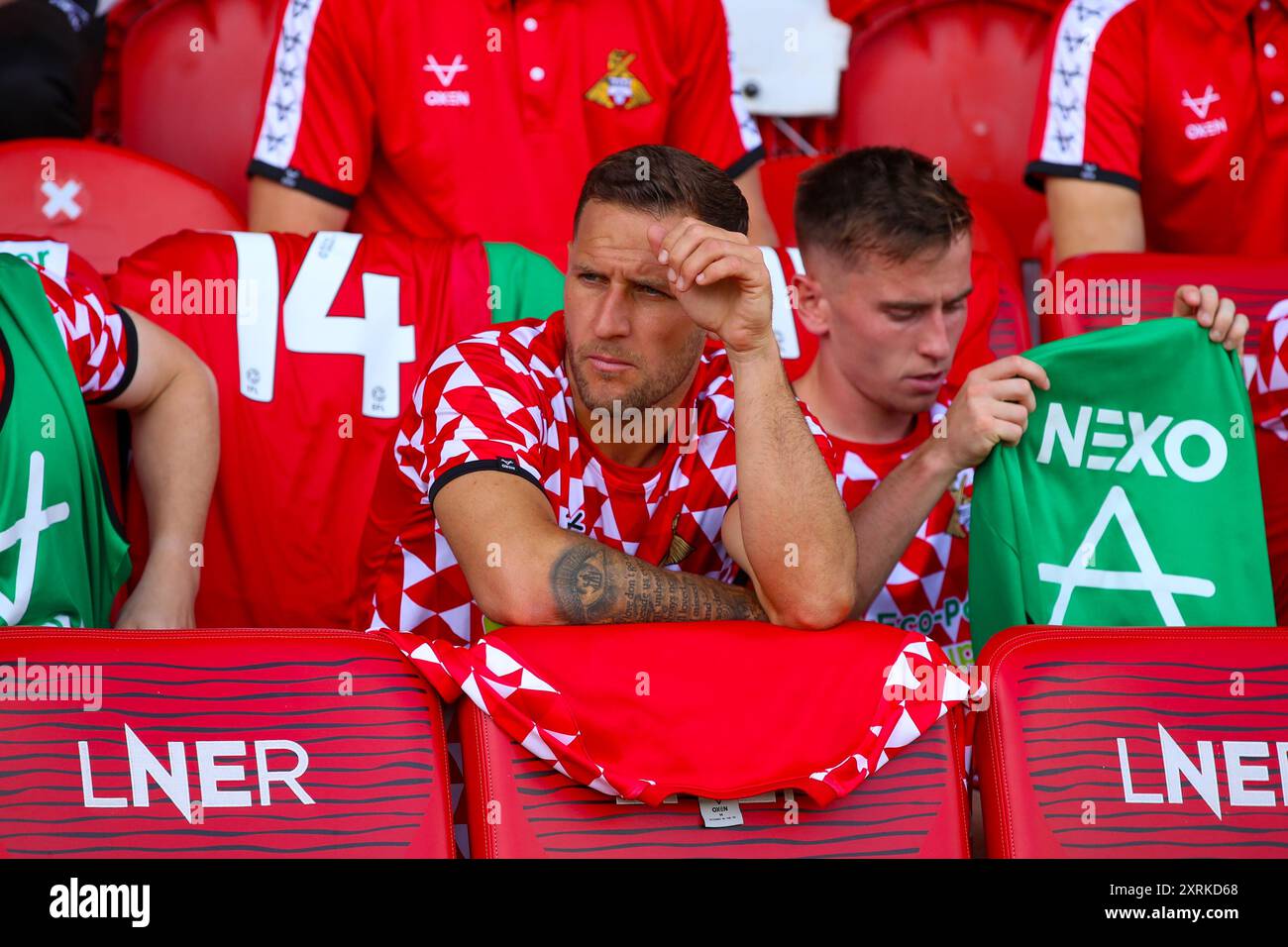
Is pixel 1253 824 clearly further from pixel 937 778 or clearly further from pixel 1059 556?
pixel 1059 556

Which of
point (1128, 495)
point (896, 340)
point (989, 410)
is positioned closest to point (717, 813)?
point (989, 410)

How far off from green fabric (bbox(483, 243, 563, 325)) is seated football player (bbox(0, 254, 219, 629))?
0.46m

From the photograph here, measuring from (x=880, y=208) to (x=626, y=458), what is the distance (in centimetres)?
58

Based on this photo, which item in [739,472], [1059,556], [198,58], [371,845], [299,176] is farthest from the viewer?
[198,58]

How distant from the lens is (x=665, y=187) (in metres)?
1.83

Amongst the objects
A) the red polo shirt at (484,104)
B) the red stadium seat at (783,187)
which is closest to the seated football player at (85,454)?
the red polo shirt at (484,104)

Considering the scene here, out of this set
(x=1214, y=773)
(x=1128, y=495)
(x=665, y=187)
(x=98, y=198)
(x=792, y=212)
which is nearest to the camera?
(x=1214, y=773)

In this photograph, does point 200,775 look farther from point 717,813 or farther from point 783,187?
point 783,187

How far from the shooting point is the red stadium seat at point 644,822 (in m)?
1.45

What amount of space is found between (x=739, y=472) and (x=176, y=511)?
2.49 ft

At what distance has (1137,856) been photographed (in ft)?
4.98

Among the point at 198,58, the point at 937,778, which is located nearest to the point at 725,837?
the point at 937,778

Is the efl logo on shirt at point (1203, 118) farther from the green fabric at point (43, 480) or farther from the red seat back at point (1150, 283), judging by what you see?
the green fabric at point (43, 480)

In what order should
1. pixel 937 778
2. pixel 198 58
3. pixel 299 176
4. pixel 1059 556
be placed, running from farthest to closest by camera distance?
pixel 198 58
pixel 299 176
pixel 1059 556
pixel 937 778
